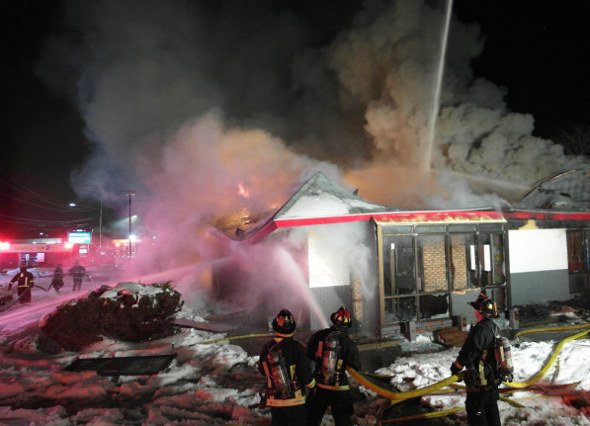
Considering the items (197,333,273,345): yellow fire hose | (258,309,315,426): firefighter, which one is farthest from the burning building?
(258,309,315,426): firefighter

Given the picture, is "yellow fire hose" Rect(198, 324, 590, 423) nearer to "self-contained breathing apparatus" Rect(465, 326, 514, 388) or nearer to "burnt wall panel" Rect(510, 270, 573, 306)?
"self-contained breathing apparatus" Rect(465, 326, 514, 388)

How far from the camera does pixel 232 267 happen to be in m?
15.6

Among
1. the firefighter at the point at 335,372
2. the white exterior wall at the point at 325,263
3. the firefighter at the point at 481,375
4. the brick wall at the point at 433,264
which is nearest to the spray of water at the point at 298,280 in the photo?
the white exterior wall at the point at 325,263

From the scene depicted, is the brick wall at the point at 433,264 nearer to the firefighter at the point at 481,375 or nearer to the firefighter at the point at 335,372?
the firefighter at the point at 481,375

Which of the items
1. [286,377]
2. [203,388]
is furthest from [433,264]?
[286,377]

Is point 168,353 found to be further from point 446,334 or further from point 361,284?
point 446,334

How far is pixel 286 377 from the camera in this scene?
3.77 m

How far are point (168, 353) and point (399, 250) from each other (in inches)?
240

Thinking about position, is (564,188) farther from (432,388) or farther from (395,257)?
(432,388)

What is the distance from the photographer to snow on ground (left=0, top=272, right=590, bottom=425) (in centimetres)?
496

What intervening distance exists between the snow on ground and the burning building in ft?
5.10

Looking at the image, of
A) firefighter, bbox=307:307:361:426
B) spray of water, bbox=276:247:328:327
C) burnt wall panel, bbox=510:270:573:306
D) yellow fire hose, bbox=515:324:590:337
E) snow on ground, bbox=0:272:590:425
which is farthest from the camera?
burnt wall panel, bbox=510:270:573:306

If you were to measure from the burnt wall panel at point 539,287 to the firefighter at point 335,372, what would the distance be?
8.92 metres

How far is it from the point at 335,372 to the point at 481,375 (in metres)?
1.54
